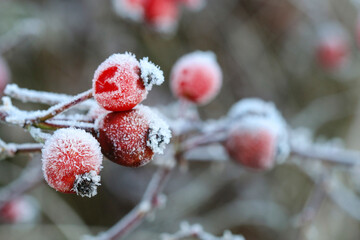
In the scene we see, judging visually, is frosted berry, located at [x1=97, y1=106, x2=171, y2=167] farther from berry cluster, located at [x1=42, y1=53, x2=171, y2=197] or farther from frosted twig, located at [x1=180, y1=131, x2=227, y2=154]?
frosted twig, located at [x1=180, y1=131, x2=227, y2=154]

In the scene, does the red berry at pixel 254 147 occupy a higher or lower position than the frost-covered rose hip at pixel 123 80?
higher

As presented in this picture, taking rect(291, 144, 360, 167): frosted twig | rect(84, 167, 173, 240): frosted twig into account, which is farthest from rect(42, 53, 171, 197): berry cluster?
rect(291, 144, 360, 167): frosted twig

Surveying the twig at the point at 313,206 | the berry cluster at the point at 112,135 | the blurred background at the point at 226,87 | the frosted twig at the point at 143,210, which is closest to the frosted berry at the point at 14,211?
the blurred background at the point at 226,87

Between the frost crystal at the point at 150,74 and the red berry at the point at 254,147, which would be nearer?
the frost crystal at the point at 150,74

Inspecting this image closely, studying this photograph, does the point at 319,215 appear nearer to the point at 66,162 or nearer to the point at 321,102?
the point at 321,102

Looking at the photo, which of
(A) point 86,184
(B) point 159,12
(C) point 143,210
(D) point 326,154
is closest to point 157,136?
(A) point 86,184

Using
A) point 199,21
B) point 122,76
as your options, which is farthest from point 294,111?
point 122,76

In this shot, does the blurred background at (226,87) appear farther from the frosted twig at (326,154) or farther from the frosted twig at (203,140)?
the frosted twig at (203,140)
